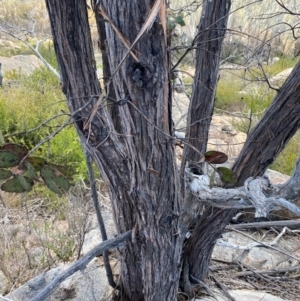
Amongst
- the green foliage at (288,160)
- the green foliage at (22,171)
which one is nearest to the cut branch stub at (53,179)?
the green foliage at (22,171)

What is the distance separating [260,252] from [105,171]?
1212 millimetres

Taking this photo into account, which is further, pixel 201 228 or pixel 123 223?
pixel 201 228

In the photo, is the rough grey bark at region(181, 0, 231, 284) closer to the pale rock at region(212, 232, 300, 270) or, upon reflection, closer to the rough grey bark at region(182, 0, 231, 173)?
the rough grey bark at region(182, 0, 231, 173)

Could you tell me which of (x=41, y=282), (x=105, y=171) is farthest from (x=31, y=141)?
(x=105, y=171)

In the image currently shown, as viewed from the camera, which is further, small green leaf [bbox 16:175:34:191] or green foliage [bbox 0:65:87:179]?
green foliage [bbox 0:65:87:179]

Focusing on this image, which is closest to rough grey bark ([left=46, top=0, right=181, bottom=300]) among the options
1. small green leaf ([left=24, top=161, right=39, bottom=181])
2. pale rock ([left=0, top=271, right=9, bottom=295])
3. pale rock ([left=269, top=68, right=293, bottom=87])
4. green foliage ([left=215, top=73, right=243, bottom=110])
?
small green leaf ([left=24, top=161, right=39, bottom=181])

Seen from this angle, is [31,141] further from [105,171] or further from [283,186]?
[283,186]

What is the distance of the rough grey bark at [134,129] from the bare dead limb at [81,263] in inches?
1.7

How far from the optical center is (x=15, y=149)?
1.94 feet

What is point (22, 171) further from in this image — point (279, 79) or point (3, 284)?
point (279, 79)

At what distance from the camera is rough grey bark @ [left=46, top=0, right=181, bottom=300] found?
580 mm

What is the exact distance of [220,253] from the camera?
170 cm

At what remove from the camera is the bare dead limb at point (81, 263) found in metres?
0.71

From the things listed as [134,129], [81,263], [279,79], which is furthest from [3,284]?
[279,79]
